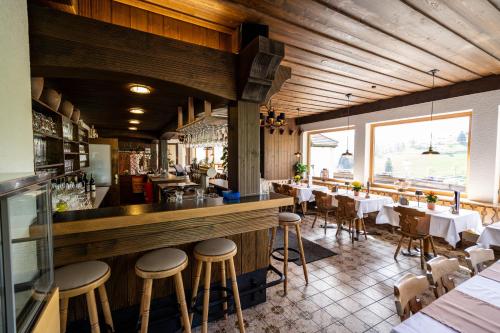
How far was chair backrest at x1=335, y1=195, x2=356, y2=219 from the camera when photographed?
13.9 feet

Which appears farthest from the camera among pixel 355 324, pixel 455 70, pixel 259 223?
pixel 455 70

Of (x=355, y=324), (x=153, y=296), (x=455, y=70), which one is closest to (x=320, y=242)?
(x=355, y=324)

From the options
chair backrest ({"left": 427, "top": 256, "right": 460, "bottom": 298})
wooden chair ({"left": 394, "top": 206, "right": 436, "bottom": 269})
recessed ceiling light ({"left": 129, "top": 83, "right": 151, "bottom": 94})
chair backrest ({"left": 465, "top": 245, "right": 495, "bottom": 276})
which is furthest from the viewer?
wooden chair ({"left": 394, "top": 206, "right": 436, "bottom": 269})

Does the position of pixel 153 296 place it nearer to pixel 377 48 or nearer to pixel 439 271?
pixel 439 271

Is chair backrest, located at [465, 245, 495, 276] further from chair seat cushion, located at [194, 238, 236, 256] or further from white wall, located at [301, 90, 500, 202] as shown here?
white wall, located at [301, 90, 500, 202]

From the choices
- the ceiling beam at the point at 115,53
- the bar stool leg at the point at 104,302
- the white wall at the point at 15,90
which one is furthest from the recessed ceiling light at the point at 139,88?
the bar stool leg at the point at 104,302

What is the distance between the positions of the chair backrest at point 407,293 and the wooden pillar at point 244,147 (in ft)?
5.07

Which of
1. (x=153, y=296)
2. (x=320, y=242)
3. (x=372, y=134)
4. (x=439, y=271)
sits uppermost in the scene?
(x=372, y=134)

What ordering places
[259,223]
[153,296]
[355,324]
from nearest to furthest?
[153,296], [355,324], [259,223]

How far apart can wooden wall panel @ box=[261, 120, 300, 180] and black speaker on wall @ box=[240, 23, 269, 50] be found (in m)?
4.95

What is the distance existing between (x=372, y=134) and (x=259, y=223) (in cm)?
482

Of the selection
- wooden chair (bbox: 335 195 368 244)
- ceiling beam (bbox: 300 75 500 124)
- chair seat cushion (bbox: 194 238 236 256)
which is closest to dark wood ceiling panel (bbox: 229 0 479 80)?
ceiling beam (bbox: 300 75 500 124)

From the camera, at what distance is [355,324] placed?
2.09 metres

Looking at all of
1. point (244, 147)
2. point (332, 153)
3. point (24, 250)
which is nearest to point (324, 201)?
point (332, 153)
